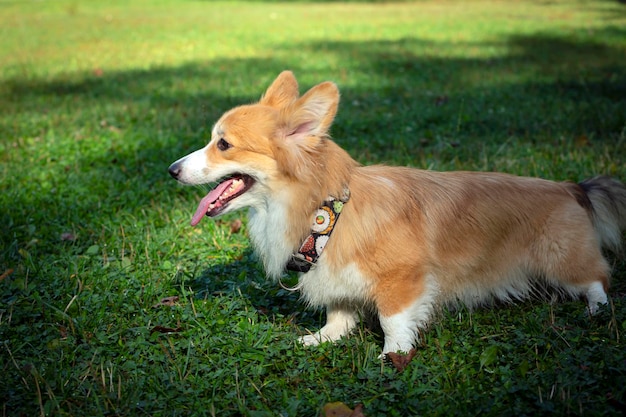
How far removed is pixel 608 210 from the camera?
12.6 ft

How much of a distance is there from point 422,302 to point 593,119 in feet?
15.9

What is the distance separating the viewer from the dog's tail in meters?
3.84

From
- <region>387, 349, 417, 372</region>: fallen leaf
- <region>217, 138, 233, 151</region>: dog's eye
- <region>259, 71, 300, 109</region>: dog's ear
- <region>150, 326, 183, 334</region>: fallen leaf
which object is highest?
<region>259, 71, 300, 109</region>: dog's ear

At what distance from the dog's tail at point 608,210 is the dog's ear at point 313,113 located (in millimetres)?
1846

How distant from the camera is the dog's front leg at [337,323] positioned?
3625 mm

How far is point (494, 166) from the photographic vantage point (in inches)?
225

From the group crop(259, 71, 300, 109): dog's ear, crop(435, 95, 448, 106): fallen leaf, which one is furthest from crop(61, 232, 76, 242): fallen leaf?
crop(435, 95, 448, 106): fallen leaf

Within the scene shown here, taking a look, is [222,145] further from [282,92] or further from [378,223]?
[378,223]

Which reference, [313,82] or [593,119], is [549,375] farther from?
[313,82]

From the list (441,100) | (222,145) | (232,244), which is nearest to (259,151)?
(222,145)

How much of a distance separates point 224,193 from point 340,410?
1322 mm

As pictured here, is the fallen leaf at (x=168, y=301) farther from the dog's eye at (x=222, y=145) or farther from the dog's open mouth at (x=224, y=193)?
the dog's eye at (x=222, y=145)

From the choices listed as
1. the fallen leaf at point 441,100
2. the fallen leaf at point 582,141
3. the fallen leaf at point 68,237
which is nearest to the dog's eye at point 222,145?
the fallen leaf at point 68,237

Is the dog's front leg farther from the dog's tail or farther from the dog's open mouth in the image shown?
the dog's tail
